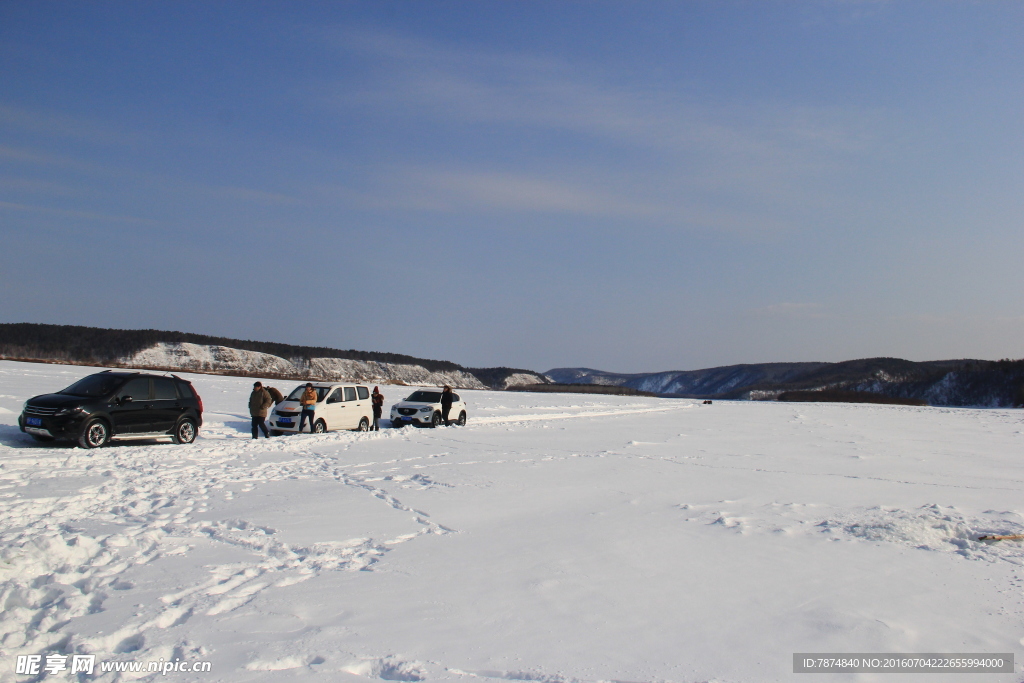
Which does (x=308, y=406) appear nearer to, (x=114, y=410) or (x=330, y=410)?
(x=330, y=410)

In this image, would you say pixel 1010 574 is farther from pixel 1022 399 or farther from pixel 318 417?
pixel 1022 399

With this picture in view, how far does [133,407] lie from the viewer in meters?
16.0

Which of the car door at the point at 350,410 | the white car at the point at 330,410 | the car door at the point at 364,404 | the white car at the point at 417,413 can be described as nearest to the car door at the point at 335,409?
the white car at the point at 330,410

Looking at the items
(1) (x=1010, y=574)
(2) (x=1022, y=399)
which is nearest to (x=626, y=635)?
(1) (x=1010, y=574)

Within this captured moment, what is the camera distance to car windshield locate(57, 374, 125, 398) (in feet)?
51.0

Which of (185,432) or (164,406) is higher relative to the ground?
(164,406)

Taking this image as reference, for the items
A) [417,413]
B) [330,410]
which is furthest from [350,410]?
[417,413]

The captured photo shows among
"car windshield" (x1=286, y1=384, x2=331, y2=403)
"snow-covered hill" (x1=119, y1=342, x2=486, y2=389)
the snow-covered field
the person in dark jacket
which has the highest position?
"snow-covered hill" (x1=119, y1=342, x2=486, y2=389)

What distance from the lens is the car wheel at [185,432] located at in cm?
1709

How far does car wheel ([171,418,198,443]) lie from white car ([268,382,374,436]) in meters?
3.19

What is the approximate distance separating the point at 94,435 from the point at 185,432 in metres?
2.49

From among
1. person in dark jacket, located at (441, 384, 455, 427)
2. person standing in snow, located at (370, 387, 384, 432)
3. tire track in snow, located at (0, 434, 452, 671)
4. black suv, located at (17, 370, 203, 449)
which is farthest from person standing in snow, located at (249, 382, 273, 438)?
person in dark jacket, located at (441, 384, 455, 427)

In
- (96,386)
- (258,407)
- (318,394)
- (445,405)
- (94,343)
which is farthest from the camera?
(94,343)

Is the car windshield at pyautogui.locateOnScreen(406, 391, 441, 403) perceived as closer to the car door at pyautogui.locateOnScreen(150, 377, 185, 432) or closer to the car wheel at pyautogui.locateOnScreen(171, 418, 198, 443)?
the car wheel at pyautogui.locateOnScreen(171, 418, 198, 443)
